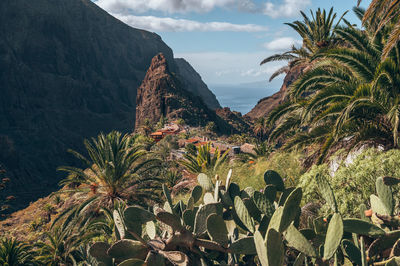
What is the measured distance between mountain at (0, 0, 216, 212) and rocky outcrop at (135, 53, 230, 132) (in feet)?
114

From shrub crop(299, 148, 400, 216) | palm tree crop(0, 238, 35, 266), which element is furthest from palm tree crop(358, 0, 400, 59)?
palm tree crop(0, 238, 35, 266)

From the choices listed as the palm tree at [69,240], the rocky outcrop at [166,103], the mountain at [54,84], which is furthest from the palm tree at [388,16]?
the mountain at [54,84]

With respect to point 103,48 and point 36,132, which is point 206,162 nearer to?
point 36,132

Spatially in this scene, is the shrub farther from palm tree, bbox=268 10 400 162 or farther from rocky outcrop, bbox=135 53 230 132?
rocky outcrop, bbox=135 53 230 132

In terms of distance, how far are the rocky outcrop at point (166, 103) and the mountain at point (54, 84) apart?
114 feet

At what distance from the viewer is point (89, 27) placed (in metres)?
155

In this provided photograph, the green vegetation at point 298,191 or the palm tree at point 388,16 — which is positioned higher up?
the palm tree at point 388,16

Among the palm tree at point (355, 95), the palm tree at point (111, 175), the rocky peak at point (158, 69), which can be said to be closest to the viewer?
the palm tree at point (355, 95)

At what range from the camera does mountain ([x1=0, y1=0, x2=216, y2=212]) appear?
10062 centimetres

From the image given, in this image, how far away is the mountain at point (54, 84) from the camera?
3962 inches

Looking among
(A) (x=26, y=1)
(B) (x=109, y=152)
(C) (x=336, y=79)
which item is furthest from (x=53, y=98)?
(C) (x=336, y=79)

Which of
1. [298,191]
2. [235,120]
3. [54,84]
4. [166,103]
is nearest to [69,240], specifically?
[298,191]

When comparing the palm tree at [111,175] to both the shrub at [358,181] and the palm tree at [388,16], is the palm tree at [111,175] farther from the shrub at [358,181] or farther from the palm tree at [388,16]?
the palm tree at [388,16]

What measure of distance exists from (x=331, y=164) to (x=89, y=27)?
166 metres
